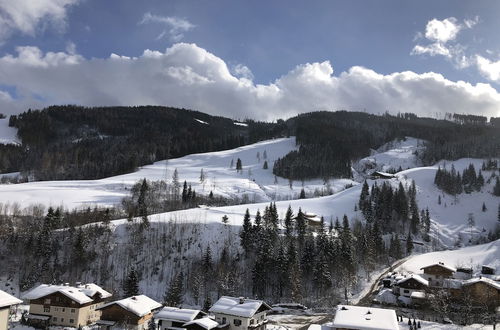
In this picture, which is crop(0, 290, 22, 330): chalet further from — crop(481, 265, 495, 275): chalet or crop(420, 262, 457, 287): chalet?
crop(481, 265, 495, 275): chalet

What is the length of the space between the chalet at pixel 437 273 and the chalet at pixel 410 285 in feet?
32.1

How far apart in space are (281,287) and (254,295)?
5.21m

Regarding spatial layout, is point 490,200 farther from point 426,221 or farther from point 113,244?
point 113,244

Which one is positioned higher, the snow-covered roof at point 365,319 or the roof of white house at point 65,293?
the snow-covered roof at point 365,319

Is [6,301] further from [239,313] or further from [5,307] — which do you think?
[239,313]

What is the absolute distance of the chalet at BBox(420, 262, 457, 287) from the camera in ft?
259

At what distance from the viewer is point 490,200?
502ft

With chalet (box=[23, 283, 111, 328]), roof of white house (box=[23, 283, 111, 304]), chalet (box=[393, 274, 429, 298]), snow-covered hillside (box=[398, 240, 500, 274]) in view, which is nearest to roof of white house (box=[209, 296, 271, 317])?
roof of white house (box=[23, 283, 111, 304])

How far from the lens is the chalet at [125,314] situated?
50.3 m

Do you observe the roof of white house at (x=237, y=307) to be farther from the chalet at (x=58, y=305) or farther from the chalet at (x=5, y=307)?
the chalet at (x=5, y=307)

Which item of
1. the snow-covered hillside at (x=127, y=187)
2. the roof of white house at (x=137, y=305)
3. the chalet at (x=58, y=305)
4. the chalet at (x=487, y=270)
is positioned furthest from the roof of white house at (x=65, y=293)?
the chalet at (x=487, y=270)

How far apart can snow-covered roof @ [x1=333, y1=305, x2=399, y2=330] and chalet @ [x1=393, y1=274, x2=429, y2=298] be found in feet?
107

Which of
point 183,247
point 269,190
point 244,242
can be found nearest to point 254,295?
point 244,242

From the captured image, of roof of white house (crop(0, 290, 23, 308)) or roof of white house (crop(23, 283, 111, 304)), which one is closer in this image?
roof of white house (crop(0, 290, 23, 308))
